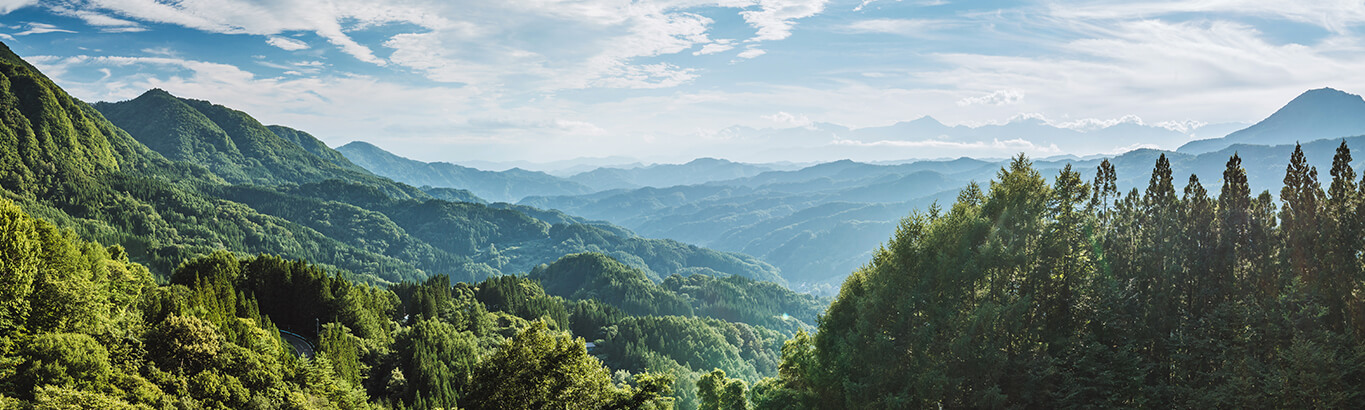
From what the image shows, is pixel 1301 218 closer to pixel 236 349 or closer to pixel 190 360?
pixel 236 349

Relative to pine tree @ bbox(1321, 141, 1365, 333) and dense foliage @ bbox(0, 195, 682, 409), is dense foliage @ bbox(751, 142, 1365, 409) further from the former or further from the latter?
dense foliage @ bbox(0, 195, 682, 409)

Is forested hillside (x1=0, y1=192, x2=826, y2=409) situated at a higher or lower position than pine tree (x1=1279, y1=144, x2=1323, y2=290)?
lower

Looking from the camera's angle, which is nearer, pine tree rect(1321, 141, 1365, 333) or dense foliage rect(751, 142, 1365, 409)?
pine tree rect(1321, 141, 1365, 333)

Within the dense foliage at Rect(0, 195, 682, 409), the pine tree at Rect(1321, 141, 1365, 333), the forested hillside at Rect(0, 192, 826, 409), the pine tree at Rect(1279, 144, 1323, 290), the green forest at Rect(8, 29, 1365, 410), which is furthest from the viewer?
the pine tree at Rect(1279, 144, 1323, 290)

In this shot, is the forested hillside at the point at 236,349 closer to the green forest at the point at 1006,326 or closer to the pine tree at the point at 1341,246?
the green forest at the point at 1006,326

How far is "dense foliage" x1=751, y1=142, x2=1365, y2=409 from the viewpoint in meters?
25.3

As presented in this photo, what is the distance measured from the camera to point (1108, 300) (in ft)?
91.2

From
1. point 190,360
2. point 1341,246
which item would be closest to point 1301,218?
point 1341,246

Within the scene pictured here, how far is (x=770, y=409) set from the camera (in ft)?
117

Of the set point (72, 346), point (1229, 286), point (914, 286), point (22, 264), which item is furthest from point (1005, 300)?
point (22, 264)

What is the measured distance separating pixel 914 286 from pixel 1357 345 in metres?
14.7

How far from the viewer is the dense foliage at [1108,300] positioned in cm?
2531

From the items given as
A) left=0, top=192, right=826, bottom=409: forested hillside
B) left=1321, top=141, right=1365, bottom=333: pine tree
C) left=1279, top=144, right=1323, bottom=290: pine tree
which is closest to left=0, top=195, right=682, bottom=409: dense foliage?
left=0, top=192, right=826, bottom=409: forested hillside

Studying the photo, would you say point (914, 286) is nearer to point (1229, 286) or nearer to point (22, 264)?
point (1229, 286)
